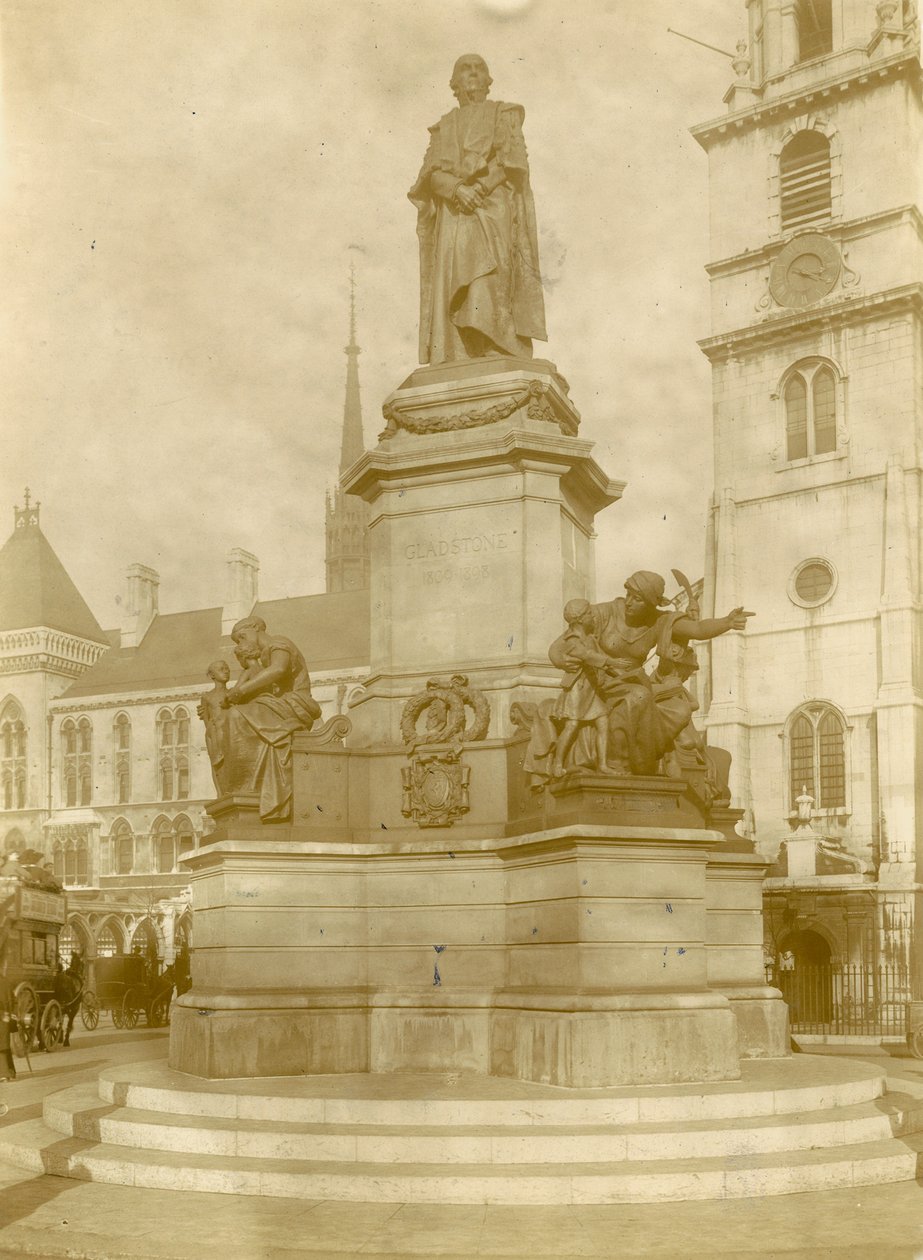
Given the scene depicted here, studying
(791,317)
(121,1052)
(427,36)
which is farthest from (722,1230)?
(791,317)

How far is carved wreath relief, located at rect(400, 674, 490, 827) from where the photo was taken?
13195 mm

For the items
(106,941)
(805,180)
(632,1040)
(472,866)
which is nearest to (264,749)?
(472,866)

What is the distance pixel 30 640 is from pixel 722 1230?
79550mm

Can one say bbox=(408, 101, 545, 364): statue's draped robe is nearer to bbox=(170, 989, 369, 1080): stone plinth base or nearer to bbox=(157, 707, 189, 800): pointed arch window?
bbox=(170, 989, 369, 1080): stone plinth base

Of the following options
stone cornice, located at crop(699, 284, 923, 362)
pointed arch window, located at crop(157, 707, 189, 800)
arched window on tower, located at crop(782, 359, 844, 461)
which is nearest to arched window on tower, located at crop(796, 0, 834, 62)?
stone cornice, located at crop(699, 284, 923, 362)

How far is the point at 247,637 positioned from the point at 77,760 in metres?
73.2

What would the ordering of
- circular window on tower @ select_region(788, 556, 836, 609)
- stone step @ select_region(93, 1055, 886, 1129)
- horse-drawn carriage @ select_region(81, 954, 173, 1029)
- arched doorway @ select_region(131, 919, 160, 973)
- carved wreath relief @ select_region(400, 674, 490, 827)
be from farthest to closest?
1. circular window on tower @ select_region(788, 556, 836, 609)
2. arched doorway @ select_region(131, 919, 160, 973)
3. horse-drawn carriage @ select_region(81, 954, 173, 1029)
4. carved wreath relief @ select_region(400, 674, 490, 827)
5. stone step @ select_region(93, 1055, 886, 1129)

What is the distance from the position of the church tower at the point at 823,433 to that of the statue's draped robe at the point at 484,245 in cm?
3995

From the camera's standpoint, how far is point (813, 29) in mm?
65938

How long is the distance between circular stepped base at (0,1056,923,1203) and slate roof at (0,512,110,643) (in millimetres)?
69274

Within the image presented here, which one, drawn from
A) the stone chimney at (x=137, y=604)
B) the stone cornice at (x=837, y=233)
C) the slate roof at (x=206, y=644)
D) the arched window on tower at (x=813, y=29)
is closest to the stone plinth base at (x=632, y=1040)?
the stone cornice at (x=837, y=233)

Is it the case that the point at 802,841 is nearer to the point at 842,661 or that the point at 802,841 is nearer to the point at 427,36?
the point at 842,661

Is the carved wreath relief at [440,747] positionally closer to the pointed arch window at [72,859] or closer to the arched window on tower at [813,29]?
the arched window on tower at [813,29]

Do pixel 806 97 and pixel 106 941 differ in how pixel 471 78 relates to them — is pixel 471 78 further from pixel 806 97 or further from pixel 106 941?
pixel 106 941
